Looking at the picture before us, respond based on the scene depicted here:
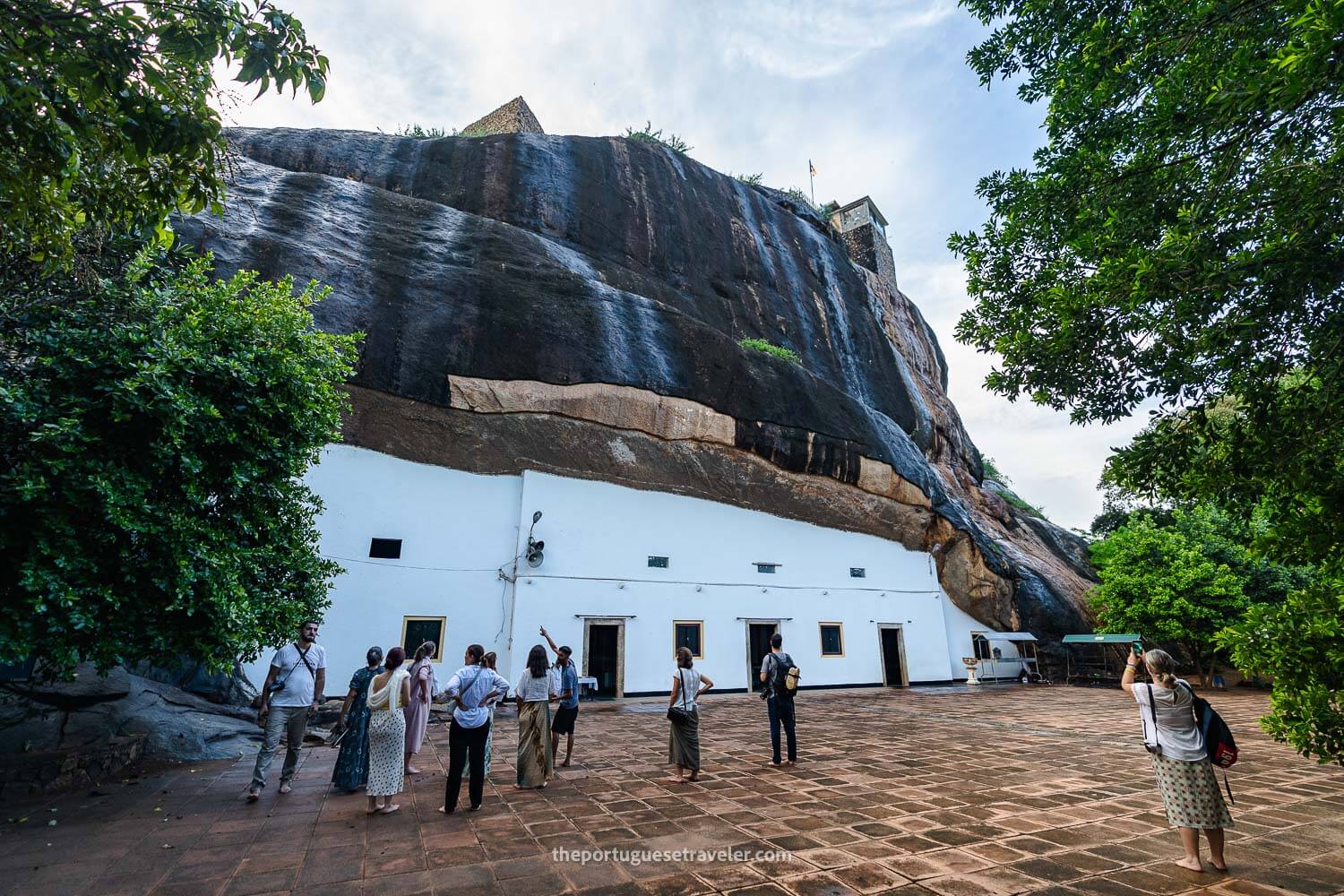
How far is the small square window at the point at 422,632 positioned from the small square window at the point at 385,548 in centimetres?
125

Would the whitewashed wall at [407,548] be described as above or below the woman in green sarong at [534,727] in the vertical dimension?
above

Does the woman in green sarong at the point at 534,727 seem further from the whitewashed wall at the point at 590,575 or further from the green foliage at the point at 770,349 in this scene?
the green foliage at the point at 770,349

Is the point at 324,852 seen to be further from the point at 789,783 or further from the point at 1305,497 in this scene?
the point at 1305,497

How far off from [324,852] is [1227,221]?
799 cm

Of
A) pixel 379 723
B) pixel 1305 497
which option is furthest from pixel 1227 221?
pixel 379 723

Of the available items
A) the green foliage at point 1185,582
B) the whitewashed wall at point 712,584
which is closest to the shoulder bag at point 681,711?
the whitewashed wall at point 712,584

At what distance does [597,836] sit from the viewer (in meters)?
4.11

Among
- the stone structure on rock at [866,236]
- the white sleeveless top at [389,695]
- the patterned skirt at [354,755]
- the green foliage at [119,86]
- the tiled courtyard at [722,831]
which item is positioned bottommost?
the tiled courtyard at [722,831]

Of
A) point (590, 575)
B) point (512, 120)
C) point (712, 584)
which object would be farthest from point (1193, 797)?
point (512, 120)

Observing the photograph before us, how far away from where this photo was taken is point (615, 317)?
14523 millimetres

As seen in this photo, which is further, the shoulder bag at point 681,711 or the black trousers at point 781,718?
the black trousers at point 781,718

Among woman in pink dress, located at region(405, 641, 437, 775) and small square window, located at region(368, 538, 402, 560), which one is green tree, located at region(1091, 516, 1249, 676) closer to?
woman in pink dress, located at region(405, 641, 437, 775)

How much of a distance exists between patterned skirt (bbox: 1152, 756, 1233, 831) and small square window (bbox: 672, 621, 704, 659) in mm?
11190

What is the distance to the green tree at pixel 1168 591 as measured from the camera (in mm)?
15961
